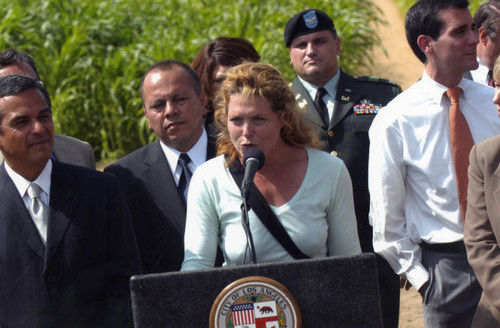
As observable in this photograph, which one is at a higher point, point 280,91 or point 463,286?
point 280,91

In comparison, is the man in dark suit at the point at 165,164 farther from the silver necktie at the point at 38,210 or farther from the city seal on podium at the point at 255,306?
the city seal on podium at the point at 255,306

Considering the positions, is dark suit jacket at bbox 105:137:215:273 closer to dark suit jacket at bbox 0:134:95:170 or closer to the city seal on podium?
dark suit jacket at bbox 0:134:95:170

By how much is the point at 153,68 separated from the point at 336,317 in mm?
1893

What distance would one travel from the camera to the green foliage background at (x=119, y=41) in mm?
9453

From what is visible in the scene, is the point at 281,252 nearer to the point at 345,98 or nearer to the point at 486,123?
the point at 486,123

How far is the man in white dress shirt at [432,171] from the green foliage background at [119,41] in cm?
567

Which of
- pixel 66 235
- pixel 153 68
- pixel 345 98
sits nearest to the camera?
pixel 66 235

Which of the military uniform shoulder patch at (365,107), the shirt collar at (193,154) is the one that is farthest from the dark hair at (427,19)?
the shirt collar at (193,154)

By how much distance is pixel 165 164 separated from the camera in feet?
12.0

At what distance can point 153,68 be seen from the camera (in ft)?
12.5

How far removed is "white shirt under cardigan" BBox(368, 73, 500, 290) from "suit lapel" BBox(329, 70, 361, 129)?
0.70m

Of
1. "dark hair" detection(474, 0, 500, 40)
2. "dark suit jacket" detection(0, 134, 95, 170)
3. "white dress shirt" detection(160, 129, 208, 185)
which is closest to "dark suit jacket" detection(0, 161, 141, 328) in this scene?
"white dress shirt" detection(160, 129, 208, 185)

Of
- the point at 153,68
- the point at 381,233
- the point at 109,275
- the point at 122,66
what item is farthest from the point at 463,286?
the point at 122,66

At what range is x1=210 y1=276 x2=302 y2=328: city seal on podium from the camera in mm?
2336
